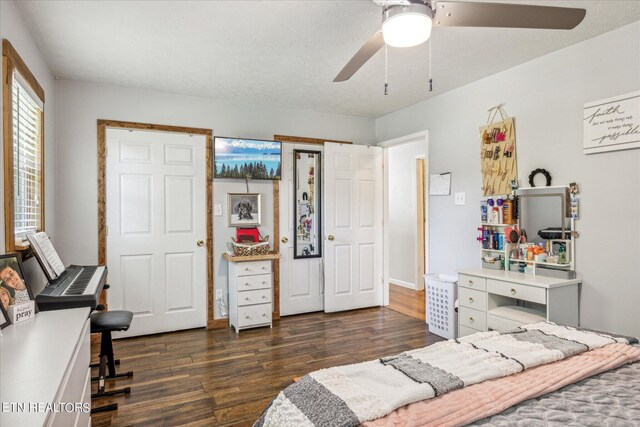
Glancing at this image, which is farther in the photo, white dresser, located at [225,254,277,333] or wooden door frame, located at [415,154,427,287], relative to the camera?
wooden door frame, located at [415,154,427,287]

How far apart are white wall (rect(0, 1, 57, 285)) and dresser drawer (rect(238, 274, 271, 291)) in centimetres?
171

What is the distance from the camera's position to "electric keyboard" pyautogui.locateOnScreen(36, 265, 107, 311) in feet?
6.16

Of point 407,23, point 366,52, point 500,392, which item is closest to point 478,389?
point 500,392

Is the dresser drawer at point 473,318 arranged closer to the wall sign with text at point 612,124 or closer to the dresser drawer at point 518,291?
the dresser drawer at point 518,291

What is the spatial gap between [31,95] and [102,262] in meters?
1.64

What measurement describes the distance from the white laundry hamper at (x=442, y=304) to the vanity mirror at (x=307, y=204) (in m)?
1.41

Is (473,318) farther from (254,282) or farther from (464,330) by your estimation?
(254,282)

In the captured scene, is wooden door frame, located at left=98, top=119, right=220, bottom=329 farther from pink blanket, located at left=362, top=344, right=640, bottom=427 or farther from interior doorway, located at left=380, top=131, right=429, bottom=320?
pink blanket, located at left=362, top=344, right=640, bottom=427

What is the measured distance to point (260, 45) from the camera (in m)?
2.75

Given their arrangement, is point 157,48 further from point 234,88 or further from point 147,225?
point 147,225

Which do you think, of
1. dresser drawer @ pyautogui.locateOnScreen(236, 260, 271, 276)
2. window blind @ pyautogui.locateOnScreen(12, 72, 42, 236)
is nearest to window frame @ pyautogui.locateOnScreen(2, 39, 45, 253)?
window blind @ pyautogui.locateOnScreen(12, 72, 42, 236)

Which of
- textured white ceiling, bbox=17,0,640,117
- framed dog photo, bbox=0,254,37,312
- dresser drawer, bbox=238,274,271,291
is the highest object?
textured white ceiling, bbox=17,0,640,117

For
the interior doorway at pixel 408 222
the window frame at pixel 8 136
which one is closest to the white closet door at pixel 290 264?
the interior doorway at pixel 408 222

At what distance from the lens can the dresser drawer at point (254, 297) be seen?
3900 millimetres
